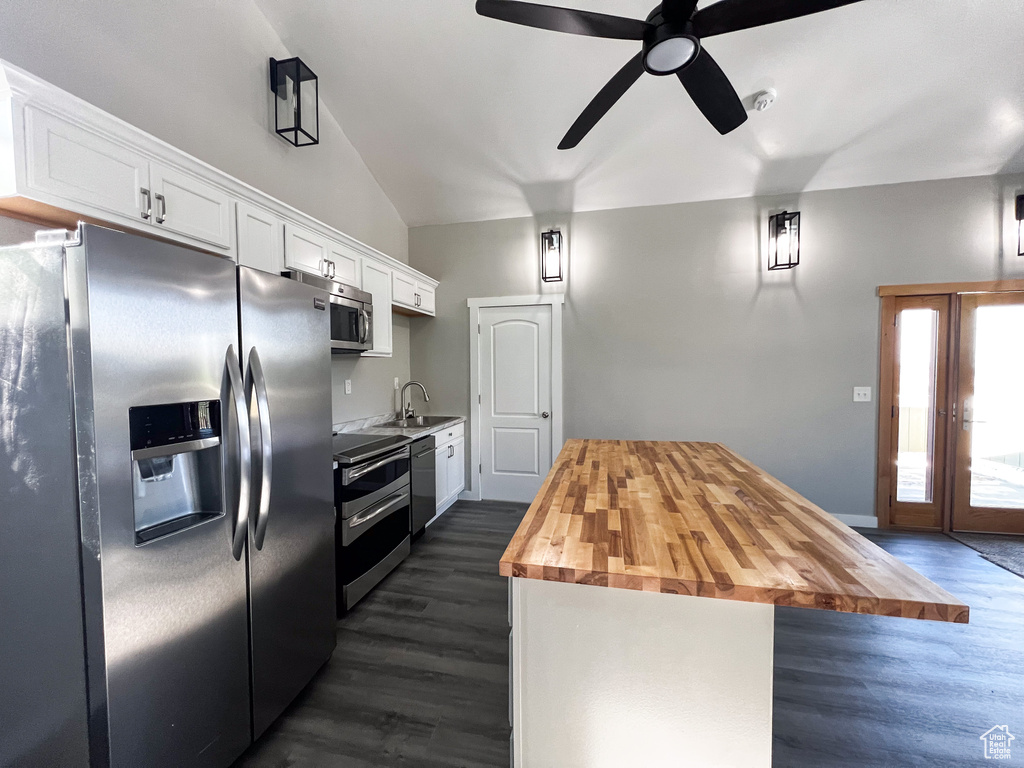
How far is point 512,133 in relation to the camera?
3201 millimetres

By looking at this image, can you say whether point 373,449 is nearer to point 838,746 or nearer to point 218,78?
point 218,78

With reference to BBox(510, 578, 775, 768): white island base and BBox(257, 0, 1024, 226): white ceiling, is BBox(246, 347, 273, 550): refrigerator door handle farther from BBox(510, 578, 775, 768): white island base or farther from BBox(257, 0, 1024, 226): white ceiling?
BBox(257, 0, 1024, 226): white ceiling

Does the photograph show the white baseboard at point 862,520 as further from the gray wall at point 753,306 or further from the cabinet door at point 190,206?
the cabinet door at point 190,206

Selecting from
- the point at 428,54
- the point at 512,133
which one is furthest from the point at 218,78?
the point at 512,133

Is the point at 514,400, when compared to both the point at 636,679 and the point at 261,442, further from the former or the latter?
the point at 636,679

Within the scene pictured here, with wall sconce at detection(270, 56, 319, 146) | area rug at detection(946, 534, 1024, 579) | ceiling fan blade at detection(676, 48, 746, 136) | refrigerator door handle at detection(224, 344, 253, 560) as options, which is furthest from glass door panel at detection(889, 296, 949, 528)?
wall sconce at detection(270, 56, 319, 146)

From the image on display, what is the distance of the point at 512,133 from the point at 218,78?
1.87 m

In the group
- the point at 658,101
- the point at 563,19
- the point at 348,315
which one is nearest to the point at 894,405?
the point at 658,101

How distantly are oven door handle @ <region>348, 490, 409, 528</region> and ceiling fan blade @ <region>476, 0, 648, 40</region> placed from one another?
93.9 inches

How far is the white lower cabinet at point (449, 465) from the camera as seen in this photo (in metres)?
3.63

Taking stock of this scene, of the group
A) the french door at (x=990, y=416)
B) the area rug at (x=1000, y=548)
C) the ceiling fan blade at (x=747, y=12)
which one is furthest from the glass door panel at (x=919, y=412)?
the ceiling fan blade at (x=747, y=12)

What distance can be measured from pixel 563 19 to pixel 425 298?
2.78 metres

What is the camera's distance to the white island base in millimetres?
992

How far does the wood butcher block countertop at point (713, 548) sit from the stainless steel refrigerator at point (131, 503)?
3.20ft
